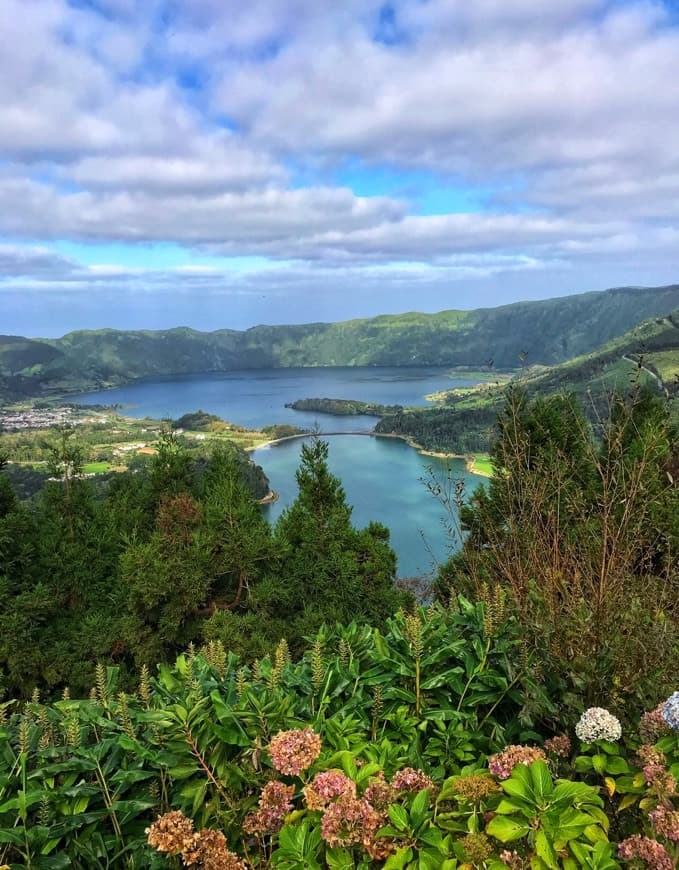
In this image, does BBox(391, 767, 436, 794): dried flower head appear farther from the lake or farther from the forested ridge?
the lake

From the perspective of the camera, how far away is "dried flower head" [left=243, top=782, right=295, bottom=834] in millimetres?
1610

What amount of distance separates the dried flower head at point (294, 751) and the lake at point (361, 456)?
332 cm

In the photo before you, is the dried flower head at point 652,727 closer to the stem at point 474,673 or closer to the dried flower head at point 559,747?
the dried flower head at point 559,747

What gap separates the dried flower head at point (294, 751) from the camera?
1630 millimetres

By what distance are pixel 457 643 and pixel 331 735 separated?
27.5 inches

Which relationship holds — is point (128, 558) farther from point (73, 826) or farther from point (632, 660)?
point (632, 660)

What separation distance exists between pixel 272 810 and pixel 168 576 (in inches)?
348

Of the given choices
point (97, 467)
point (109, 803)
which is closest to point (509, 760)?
point (109, 803)

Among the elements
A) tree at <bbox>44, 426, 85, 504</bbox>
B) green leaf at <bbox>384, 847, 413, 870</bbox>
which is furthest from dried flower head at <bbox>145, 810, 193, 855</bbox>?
tree at <bbox>44, 426, 85, 504</bbox>

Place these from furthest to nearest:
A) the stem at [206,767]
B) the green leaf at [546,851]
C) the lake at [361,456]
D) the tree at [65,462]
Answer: the lake at [361,456] → the tree at [65,462] → the stem at [206,767] → the green leaf at [546,851]

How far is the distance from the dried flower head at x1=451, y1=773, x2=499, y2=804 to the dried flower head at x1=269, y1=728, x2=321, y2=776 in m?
0.43

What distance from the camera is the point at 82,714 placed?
215 centimetres

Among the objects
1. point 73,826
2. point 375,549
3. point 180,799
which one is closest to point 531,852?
point 180,799

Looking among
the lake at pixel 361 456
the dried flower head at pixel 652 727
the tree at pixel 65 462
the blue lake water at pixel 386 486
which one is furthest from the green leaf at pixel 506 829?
the blue lake water at pixel 386 486
